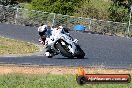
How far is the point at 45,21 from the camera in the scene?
4184 cm

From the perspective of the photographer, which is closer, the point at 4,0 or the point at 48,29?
the point at 48,29

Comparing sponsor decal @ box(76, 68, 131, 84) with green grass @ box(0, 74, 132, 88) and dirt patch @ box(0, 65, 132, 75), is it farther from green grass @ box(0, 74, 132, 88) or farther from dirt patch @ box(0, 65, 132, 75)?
dirt patch @ box(0, 65, 132, 75)

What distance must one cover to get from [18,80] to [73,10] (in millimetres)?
33762

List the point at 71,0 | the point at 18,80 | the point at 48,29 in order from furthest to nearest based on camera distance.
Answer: the point at 71,0, the point at 48,29, the point at 18,80

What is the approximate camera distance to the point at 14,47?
25891 mm

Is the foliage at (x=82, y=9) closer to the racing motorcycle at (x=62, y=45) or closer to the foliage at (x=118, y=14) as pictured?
the foliage at (x=118, y=14)

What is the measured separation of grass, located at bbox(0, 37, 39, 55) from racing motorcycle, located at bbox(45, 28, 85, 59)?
3.04 meters

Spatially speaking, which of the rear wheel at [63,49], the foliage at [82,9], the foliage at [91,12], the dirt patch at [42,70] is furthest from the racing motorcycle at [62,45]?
the foliage at [91,12]

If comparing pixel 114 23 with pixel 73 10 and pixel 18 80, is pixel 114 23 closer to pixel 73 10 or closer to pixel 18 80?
pixel 73 10

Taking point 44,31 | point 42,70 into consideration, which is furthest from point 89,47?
point 42,70

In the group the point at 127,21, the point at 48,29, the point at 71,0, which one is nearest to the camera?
the point at 48,29

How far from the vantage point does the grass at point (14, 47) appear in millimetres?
23938

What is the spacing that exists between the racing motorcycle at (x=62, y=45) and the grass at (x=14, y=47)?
304 cm

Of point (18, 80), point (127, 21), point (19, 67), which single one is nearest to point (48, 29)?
point (19, 67)
